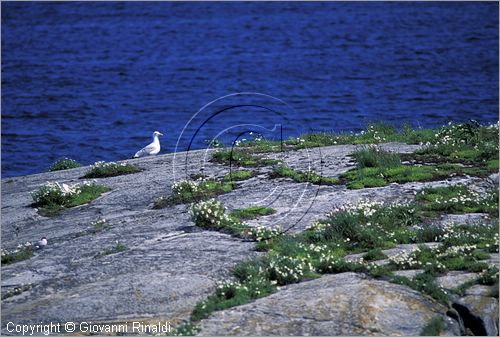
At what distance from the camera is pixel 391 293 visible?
14742 mm

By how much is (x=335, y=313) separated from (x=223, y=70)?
50.0 meters

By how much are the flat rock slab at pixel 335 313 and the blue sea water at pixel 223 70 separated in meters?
18.1

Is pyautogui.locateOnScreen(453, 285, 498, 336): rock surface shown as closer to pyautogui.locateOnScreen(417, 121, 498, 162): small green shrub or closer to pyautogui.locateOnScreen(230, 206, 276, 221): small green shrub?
pyautogui.locateOnScreen(230, 206, 276, 221): small green shrub

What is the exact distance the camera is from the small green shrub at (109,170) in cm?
2230

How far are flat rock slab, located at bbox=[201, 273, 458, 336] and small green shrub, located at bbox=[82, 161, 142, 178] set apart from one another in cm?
818

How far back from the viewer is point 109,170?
22.4 metres

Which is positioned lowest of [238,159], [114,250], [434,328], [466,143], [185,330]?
[434,328]

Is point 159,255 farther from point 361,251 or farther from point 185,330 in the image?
point 361,251

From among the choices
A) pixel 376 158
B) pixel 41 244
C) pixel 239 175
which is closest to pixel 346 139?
pixel 376 158

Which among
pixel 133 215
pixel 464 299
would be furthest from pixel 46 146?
pixel 464 299

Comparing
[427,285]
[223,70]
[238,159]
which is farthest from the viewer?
[223,70]

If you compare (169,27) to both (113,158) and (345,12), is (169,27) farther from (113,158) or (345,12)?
(113,158)

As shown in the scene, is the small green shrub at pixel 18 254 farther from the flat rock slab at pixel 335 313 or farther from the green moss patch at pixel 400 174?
the green moss patch at pixel 400 174

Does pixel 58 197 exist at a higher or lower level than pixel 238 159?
lower
